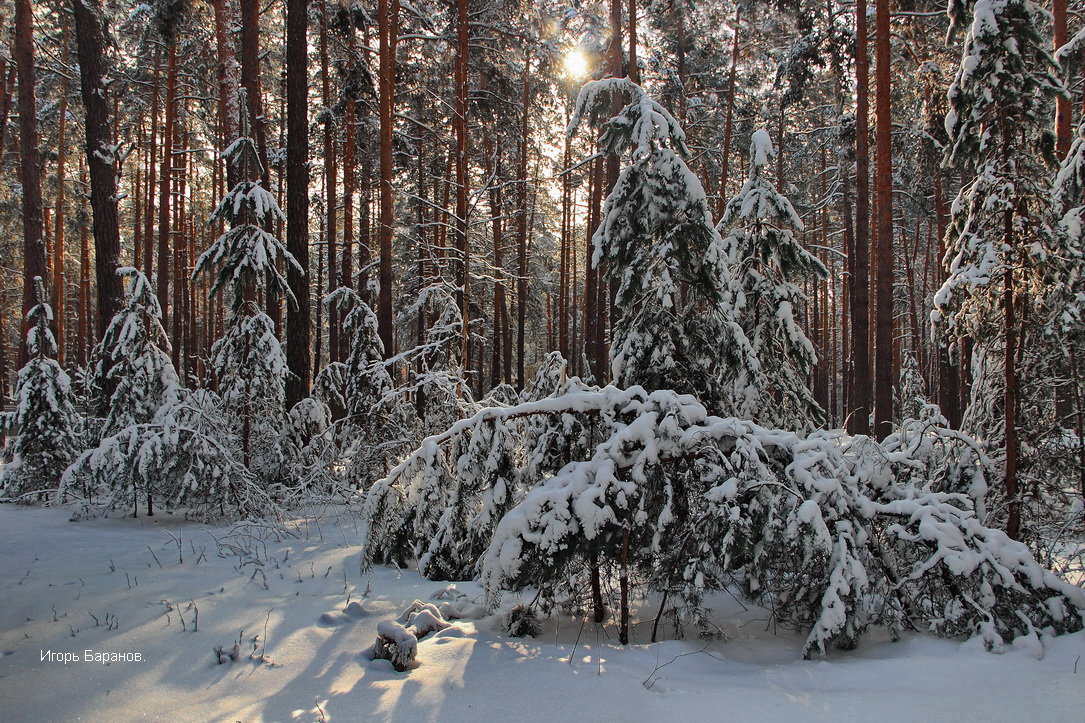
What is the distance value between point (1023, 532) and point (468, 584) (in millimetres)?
4836

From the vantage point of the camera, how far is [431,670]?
3.59 metres

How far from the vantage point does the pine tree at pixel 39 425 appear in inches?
366

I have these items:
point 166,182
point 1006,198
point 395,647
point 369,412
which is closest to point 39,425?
point 369,412

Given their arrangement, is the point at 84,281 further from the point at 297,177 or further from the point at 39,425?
the point at 297,177

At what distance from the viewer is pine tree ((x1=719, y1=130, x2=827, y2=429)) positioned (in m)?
8.27

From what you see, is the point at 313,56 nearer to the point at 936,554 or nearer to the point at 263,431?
the point at 263,431

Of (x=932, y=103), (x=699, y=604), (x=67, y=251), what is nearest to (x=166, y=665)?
(x=699, y=604)

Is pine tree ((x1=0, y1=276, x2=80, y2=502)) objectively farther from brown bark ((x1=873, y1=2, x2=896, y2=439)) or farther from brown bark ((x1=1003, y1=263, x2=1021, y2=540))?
brown bark ((x1=873, y1=2, x2=896, y2=439))

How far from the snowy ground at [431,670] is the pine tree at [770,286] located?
178 inches

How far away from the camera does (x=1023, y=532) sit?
16.3 ft

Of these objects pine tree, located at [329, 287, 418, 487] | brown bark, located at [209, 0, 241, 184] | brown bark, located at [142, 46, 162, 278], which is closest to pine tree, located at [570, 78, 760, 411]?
pine tree, located at [329, 287, 418, 487]

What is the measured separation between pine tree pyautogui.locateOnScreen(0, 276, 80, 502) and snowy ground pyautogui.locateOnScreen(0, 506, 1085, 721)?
17.5 feet

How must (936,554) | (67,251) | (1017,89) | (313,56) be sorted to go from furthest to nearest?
(67,251), (313,56), (1017,89), (936,554)

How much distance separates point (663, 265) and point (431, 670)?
400cm
